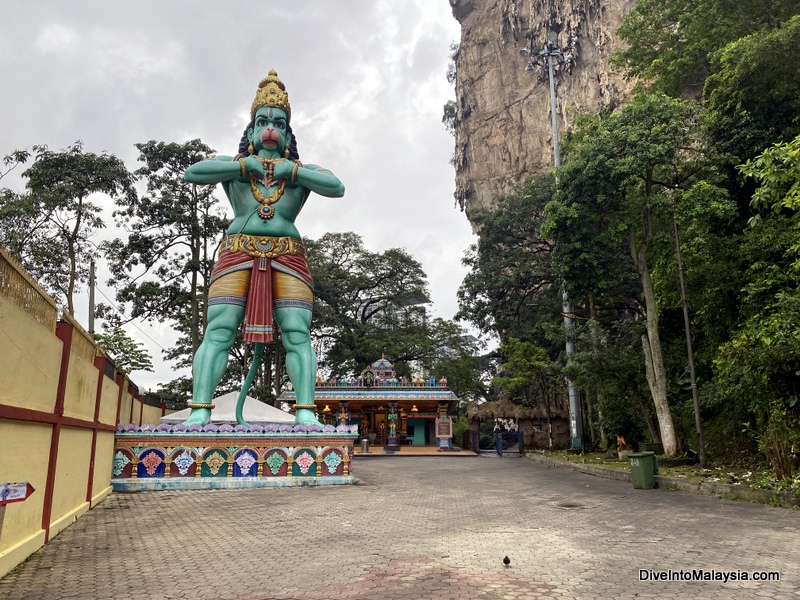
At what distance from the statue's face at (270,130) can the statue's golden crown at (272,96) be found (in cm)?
14

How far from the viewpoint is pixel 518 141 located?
160 ft

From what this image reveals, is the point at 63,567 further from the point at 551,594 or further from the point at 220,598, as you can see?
the point at 551,594

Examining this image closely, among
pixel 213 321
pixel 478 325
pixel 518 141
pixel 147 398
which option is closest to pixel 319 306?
pixel 478 325

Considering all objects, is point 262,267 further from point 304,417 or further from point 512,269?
point 512,269

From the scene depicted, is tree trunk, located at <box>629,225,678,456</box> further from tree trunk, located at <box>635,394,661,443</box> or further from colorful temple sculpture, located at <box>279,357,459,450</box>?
colorful temple sculpture, located at <box>279,357,459,450</box>

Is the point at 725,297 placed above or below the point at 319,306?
below

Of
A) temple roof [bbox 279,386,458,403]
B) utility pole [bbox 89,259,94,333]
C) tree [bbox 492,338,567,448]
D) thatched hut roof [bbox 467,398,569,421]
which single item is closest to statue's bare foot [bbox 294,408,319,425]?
tree [bbox 492,338,567,448]

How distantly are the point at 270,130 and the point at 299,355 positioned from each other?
4.78 metres

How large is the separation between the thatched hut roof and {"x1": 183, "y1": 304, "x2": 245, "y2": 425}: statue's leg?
1764 centimetres

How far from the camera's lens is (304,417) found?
39.4ft

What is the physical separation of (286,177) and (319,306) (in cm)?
2098

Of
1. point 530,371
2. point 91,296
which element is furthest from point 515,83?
point 91,296

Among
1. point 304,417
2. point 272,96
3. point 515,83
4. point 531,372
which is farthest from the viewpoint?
point 515,83

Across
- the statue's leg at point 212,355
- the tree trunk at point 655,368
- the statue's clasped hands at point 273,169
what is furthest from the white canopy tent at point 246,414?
the tree trunk at point 655,368
